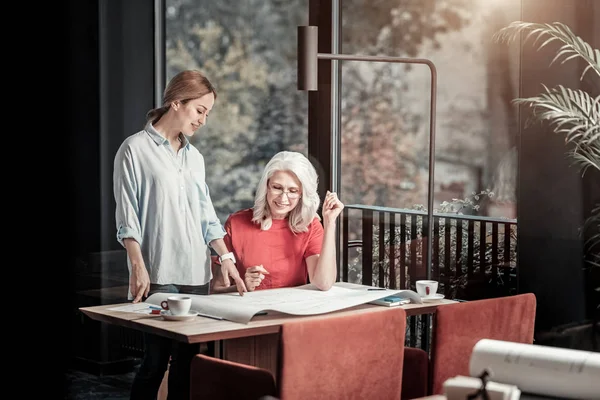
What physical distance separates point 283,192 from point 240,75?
1.10m

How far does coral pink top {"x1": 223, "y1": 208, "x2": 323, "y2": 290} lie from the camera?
3.70m

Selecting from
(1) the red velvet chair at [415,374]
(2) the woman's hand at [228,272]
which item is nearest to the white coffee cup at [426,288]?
(1) the red velvet chair at [415,374]

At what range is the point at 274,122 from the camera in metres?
4.74

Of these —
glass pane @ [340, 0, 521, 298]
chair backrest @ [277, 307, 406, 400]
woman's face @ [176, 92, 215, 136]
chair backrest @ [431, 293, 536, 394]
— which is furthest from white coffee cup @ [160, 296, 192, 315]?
glass pane @ [340, 0, 521, 298]

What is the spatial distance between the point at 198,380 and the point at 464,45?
227cm

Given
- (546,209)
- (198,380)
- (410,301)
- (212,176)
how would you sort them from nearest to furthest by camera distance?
1. (198,380)
2. (410,301)
3. (546,209)
4. (212,176)

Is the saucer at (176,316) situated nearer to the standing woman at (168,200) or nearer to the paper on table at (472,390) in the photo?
the standing woman at (168,200)

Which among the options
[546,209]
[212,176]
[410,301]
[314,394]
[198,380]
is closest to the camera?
[314,394]

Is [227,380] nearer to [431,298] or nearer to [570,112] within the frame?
[431,298]

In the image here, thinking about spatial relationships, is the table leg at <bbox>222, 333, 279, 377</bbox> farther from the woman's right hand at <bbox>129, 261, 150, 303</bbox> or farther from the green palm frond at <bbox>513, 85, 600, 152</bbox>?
the green palm frond at <bbox>513, 85, 600, 152</bbox>

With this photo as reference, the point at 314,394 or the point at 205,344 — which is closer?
the point at 314,394

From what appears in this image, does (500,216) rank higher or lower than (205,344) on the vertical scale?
higher

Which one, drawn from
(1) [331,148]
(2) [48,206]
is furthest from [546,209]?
(2) [48,206]

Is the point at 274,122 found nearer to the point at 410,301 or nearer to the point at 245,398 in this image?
the point at 410,301
